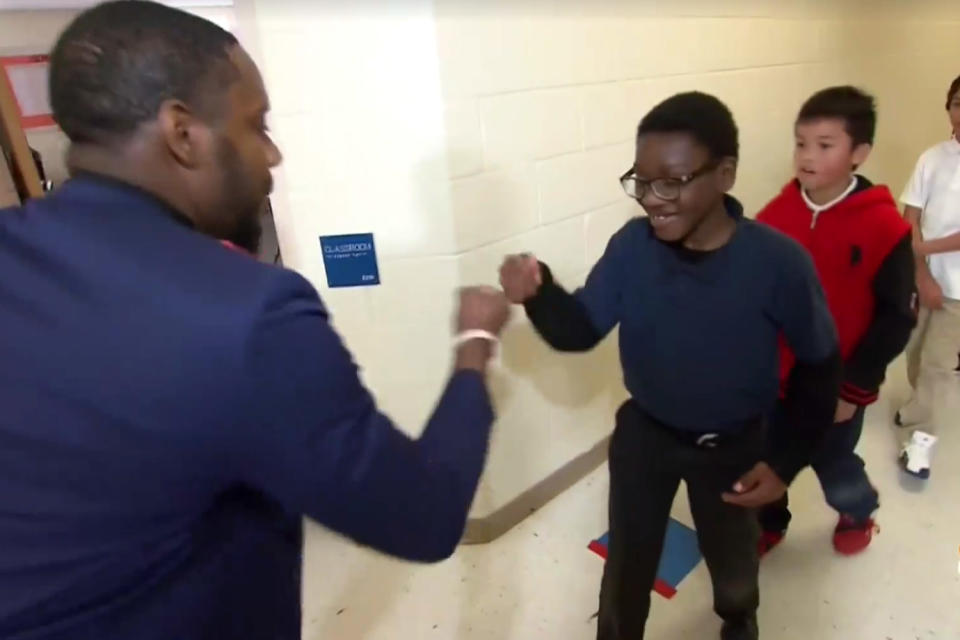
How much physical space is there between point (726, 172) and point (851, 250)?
0.58 metres

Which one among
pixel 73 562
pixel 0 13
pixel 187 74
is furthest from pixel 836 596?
pixel 0 13

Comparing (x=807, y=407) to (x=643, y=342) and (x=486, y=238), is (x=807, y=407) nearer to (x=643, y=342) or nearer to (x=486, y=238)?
(x=643, y=342)

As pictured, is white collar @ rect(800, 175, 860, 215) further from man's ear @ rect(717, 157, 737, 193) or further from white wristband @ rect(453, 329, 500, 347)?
white wristband @ rect(453, 329, 500, 347)

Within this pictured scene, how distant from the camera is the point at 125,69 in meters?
0.62

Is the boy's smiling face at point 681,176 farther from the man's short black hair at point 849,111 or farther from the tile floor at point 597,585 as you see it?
the tile floor at point 597,585

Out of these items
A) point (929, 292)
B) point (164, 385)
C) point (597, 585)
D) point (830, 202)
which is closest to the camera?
point (164, 385)

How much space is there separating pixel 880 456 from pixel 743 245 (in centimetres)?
147

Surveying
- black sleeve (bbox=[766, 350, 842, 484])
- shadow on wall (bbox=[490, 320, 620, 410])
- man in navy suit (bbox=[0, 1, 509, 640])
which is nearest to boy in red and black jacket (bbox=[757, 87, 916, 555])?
black sleeve (bbox=[766, 350, 842, 484])

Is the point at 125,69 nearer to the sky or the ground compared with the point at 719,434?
nearer to the sky

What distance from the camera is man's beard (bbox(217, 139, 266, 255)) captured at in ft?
2.20

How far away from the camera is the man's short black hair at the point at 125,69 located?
0.62m

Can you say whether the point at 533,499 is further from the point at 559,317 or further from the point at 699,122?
the point at 699,122

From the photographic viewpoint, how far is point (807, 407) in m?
1.15

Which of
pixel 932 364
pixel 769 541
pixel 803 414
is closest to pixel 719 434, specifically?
pixel 803 414
